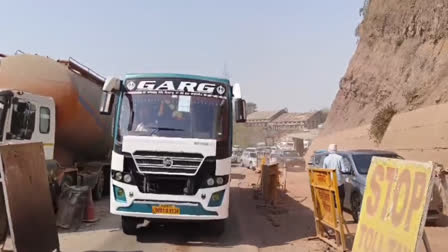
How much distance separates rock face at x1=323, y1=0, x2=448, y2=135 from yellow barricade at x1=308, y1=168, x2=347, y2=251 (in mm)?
11524

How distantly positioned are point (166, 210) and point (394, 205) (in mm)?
4462

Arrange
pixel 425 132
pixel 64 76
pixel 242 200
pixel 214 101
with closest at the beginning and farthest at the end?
1. pixel 214 101
2. pixel 64 76
3. pixel 425 132
4. pixel 242 200

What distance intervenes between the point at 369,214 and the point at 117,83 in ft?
17.9

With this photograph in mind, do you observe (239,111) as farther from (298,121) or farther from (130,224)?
(298,121)

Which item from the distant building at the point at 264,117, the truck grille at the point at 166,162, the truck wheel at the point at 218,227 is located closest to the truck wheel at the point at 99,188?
the truck wheel at the point at 218,227

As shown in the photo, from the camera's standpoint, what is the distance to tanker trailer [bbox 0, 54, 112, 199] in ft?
33.8

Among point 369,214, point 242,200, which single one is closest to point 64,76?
point 242,200

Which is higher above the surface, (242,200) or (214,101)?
(214,101)

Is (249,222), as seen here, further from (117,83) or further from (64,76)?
(64,76)

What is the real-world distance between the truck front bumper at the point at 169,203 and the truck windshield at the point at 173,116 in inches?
41.2

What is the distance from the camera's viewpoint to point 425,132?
15.4m

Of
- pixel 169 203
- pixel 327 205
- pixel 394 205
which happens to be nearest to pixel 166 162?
pixel 169 203

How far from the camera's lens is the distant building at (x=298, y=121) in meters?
114

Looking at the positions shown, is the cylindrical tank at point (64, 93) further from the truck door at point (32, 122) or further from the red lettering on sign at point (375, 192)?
the red lettering on sign at point (375, 192)
